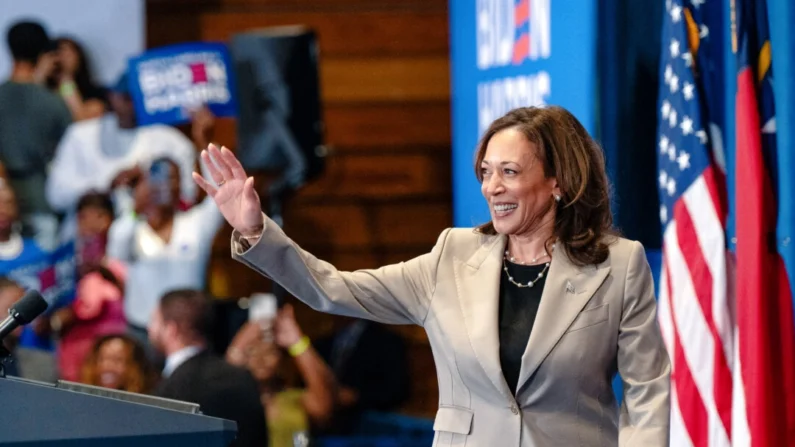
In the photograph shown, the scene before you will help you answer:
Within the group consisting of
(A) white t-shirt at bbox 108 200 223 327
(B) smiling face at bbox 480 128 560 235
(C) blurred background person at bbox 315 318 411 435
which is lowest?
(C) blurred background person at bbox 315 318 411 435

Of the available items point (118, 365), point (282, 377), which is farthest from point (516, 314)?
point (282, 377)

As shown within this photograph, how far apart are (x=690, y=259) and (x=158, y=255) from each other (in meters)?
3.35

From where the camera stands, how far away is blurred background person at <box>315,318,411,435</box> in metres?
6.45

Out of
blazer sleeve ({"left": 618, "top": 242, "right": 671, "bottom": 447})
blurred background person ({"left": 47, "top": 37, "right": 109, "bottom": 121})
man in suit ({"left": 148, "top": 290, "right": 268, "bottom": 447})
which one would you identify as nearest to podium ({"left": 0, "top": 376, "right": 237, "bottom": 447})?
blazer sleeve ({"left": 618, "top": 242, "right": 671, "bottom": 447})

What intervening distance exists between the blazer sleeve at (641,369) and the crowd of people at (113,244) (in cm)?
352

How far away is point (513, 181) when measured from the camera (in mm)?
2557

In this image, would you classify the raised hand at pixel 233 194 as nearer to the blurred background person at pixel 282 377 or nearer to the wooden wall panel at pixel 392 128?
the blurred background person at pixel 282 377

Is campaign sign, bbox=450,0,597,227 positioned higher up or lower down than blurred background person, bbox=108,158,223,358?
higher up

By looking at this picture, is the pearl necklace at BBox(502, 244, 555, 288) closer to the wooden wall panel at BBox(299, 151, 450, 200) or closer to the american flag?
the american flag

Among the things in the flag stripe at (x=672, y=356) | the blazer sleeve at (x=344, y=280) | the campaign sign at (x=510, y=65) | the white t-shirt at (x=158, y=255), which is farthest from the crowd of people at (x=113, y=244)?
the blazer sleeve at (x=344, y=280)

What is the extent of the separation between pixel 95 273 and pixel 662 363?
448cm

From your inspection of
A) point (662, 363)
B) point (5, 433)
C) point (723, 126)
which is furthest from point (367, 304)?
point (723, 126)

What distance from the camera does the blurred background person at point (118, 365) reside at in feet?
18.4

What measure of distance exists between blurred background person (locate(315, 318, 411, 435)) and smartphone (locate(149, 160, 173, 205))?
108 cm
